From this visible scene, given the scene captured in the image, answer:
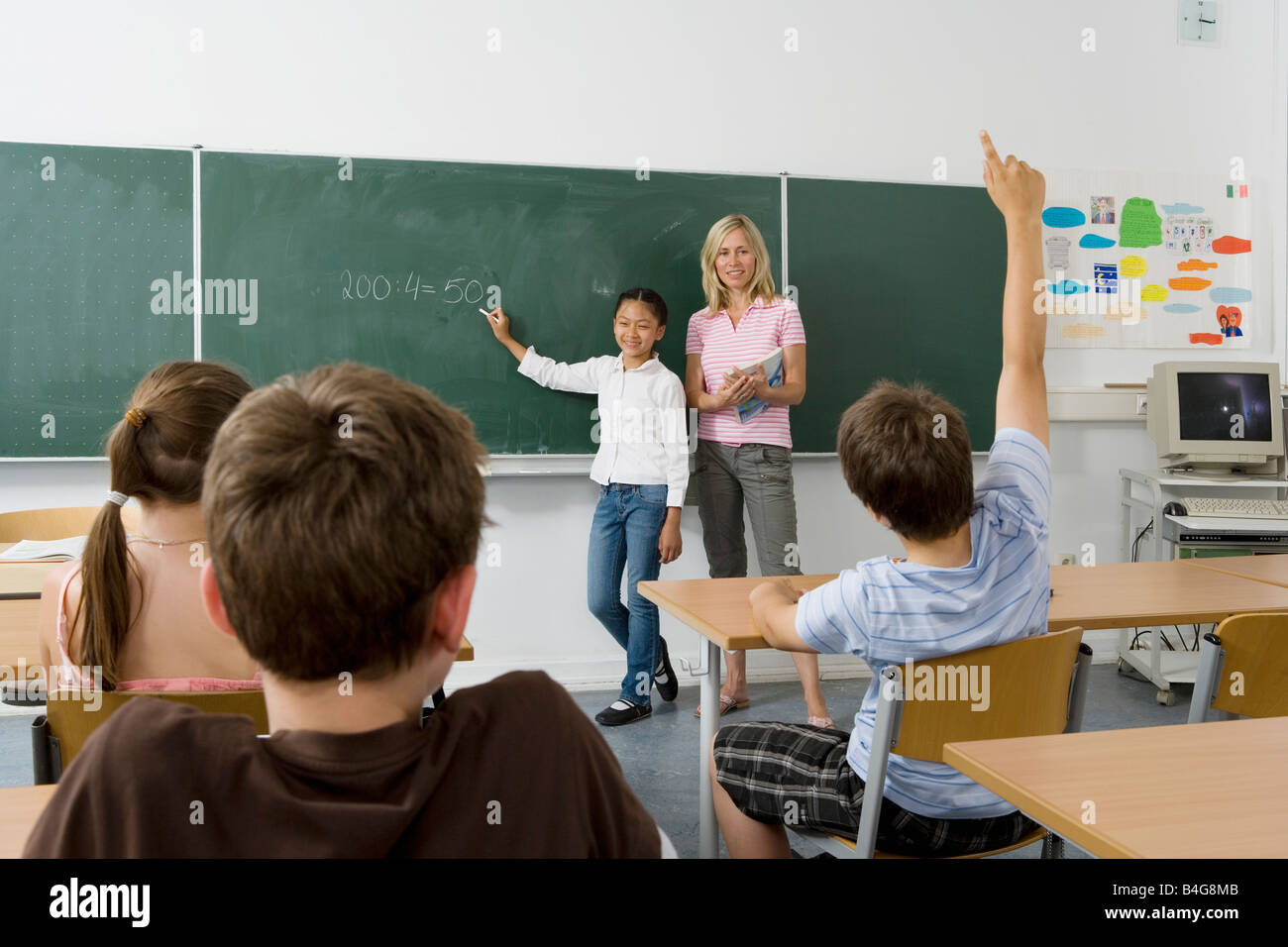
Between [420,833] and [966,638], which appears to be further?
[966,638]

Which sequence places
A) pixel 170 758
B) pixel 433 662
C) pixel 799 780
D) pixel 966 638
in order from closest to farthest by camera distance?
pixel 170 758 < pixel 433 662 < pixel 966 638 < pixel 799 780

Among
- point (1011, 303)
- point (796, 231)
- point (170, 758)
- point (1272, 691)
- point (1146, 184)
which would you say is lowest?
point (1272, 691)

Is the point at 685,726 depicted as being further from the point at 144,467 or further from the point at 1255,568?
the point at 144,467

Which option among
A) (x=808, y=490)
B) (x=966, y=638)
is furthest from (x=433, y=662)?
(x=808, y=490)

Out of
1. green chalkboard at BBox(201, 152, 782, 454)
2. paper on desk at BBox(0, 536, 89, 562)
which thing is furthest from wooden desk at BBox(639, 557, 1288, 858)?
green chalkboard at BBox(201, 152, 782, 454)

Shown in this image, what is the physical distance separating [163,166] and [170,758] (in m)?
3.47

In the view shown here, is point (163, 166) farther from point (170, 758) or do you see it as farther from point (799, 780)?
point (170, 758)

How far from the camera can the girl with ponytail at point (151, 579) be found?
142 cm

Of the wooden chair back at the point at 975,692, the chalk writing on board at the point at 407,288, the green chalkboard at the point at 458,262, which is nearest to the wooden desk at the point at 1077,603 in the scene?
the wooden chair back at the point at 975,692

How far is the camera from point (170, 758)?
68 cm

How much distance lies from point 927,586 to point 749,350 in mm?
2371

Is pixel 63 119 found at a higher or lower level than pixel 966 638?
higher

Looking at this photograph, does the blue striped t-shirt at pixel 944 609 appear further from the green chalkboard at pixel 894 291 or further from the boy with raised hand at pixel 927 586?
the green chalkboard at pixel 894 291

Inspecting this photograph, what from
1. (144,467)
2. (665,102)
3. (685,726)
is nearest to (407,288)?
(665,102)
